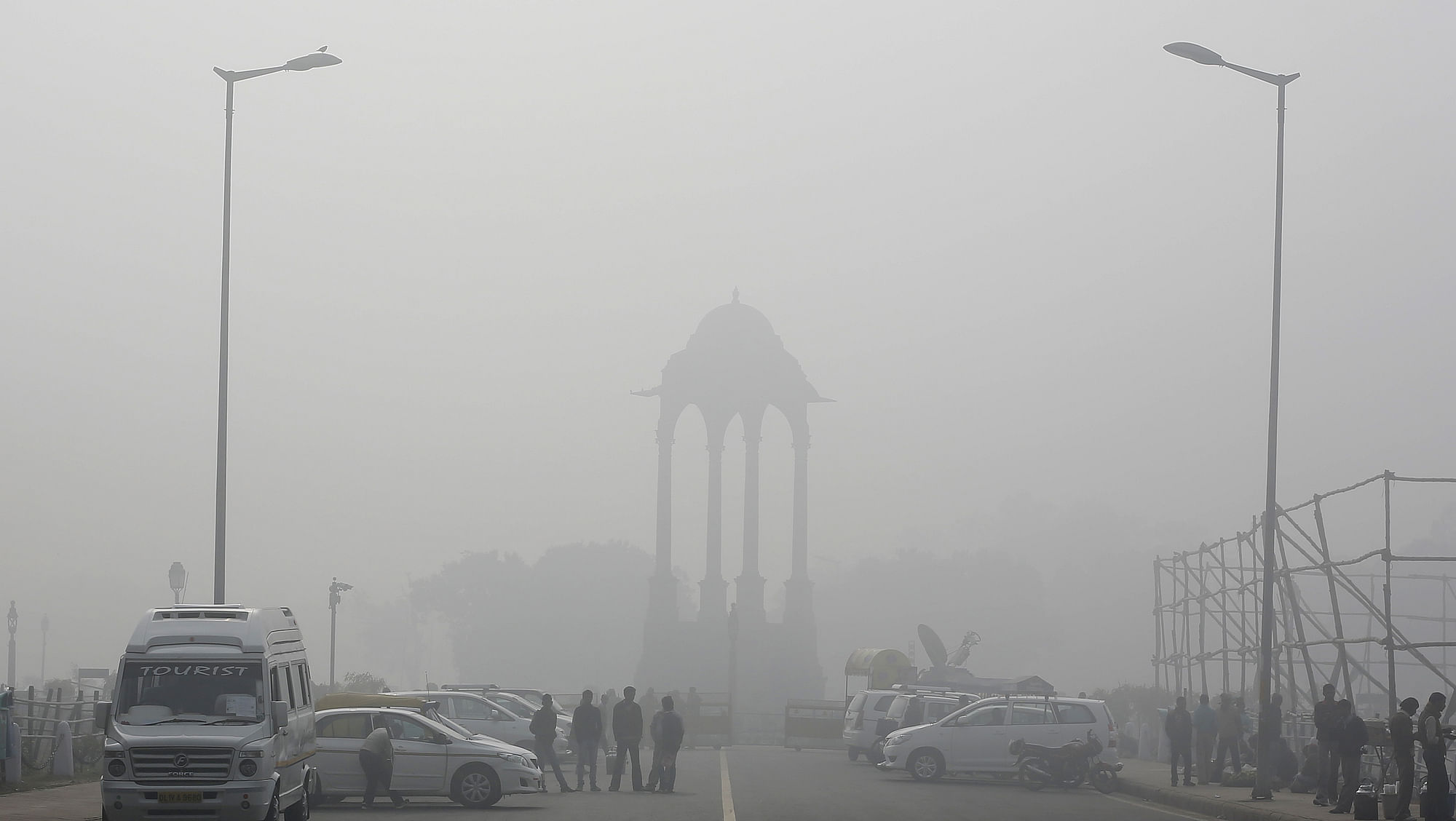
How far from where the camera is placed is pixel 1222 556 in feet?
138

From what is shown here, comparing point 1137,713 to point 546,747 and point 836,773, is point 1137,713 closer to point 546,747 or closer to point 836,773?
point 836,773

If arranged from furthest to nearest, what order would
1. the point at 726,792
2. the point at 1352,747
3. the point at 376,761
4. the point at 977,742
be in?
the point at 977,742 < the point at 726,792 < the point at 1352,747 < the point at 376,761

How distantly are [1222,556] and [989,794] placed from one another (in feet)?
58.3

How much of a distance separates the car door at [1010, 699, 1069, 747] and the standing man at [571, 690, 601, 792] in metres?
8.07

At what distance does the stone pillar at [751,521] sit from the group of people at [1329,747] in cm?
3593

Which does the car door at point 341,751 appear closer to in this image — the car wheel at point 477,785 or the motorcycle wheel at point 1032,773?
the car wheel at point 477,785

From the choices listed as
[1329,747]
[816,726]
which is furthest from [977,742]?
[816,726]

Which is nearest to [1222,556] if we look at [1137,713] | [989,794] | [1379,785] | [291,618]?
[1137,713]

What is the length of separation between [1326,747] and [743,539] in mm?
46720

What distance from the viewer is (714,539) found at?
6988 centimetres

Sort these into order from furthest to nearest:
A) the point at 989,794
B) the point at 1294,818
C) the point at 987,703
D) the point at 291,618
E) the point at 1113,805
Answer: the point at 987,703, the point at 989,794, the point at 1113,805, the point at 1294,818, the point at 291,618

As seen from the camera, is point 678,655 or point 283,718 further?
point 678,655

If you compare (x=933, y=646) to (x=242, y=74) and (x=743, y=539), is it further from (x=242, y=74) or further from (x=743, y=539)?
(x=242, y=74)

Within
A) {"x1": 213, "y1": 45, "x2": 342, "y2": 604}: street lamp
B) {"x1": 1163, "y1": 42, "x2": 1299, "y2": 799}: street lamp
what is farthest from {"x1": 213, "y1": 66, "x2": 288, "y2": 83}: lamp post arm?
{"x1": 1163, "y1": 42, "x2": 1299, "y2": 799}: street lamp
